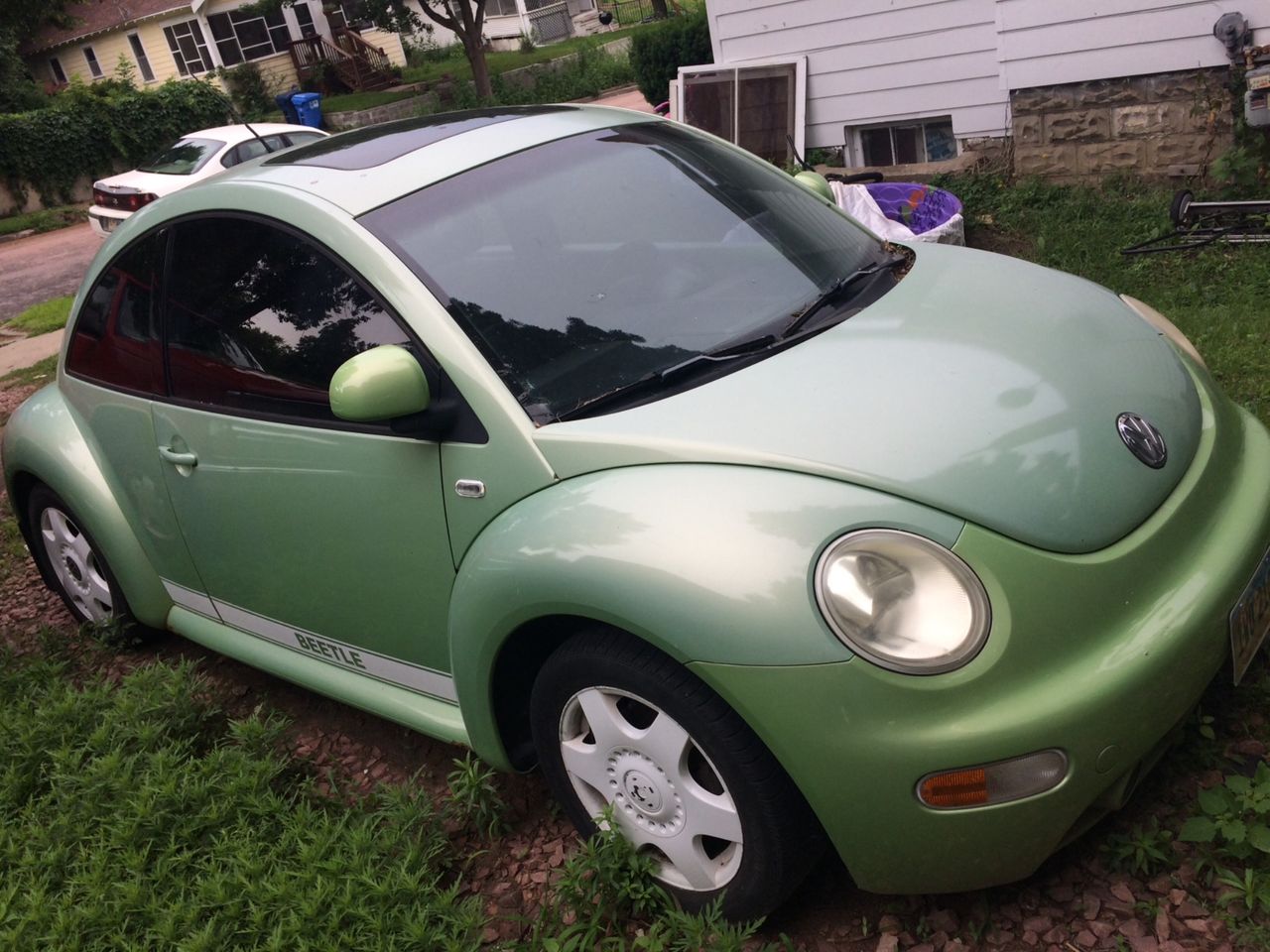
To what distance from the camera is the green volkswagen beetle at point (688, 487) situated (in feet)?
6.59

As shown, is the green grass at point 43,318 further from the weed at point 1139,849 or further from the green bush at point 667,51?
the weed at point 1139,849

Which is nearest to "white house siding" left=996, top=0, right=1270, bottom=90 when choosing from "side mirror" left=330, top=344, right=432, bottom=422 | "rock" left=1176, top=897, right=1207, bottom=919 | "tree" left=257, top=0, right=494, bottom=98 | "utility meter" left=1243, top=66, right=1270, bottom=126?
"utility meter" left=1243, top=66, right=1270, bottom=126

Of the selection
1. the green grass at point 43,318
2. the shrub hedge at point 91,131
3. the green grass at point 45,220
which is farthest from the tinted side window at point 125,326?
the shrub hedge at point 91,131

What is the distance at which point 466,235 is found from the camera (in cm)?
274

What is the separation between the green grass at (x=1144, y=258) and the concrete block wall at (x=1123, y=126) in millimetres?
150

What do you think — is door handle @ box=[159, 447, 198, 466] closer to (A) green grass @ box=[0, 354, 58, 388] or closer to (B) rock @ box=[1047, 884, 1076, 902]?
(B) rock @ box=[1047, 884, 1076, 902]

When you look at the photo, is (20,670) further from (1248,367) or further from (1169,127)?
(1169,127)

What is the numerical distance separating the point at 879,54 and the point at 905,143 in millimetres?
726

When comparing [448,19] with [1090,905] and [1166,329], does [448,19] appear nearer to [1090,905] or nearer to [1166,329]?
[1166,329]

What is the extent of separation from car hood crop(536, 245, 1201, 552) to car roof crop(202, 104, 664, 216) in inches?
35.8

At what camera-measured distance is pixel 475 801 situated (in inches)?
112

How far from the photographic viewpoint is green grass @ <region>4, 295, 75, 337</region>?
11.5 metres

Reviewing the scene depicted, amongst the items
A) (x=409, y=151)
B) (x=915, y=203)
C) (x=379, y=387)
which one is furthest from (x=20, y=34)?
(x=379, y=387)

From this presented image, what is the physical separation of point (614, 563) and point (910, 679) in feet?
1.97
